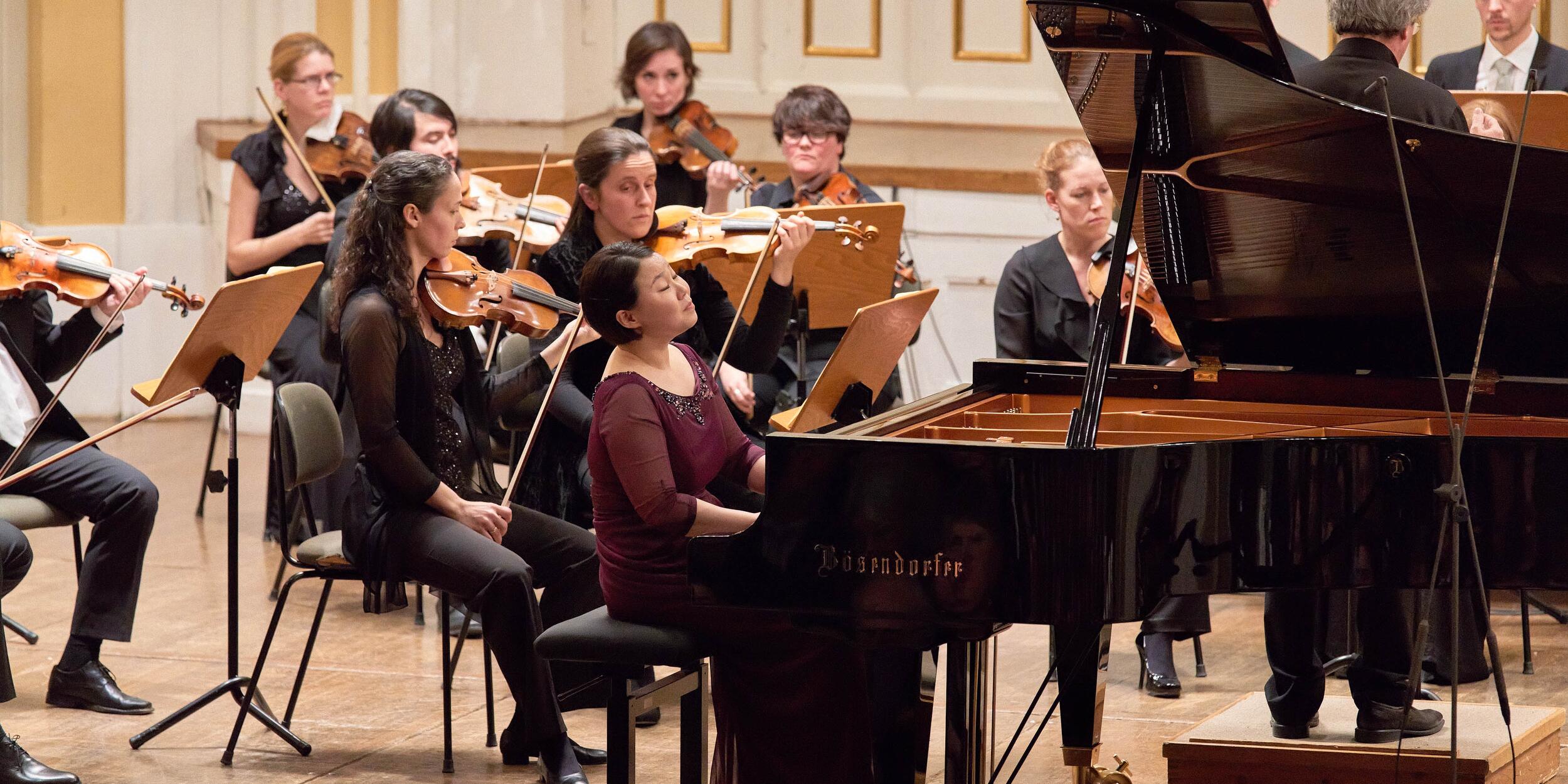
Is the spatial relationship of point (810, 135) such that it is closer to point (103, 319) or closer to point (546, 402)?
point (546, 402)

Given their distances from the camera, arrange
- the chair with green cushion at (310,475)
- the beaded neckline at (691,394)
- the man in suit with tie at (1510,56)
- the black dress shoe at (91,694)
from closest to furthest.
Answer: the beaded neckline at (691,394)
the chair with green cushion at (310,475)
the black dress shoe at (91,694)
the man in suit with tie at (1510,56)

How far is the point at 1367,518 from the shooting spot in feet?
8.23

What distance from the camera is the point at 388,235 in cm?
331

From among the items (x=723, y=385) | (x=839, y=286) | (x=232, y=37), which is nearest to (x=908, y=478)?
(x=723, y=385)

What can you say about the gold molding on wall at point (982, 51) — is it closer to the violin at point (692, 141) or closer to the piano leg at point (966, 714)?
the violin at point (692, 141)

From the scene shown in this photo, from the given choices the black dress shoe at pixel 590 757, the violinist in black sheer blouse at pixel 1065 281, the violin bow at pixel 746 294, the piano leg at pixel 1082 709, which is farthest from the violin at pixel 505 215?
the piano leg at pixel 1082 709

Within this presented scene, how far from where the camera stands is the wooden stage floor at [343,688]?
11.0ft

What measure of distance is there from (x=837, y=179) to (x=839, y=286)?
0.62m

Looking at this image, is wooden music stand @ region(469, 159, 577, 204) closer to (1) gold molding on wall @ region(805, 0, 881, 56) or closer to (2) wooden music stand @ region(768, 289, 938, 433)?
(2) wooden music stand @ region(768, 289, 938, 433)

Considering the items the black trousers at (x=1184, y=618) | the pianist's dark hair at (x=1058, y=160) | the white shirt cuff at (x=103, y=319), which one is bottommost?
the black trousers at (x=1184, y=618)

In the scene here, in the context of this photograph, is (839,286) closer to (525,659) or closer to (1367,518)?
(525,659)

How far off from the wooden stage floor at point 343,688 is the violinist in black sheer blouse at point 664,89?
53.6 inches

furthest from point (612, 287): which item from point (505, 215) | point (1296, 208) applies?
point (505, 215)

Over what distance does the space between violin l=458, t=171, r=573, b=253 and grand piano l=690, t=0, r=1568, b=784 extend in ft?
5.54
